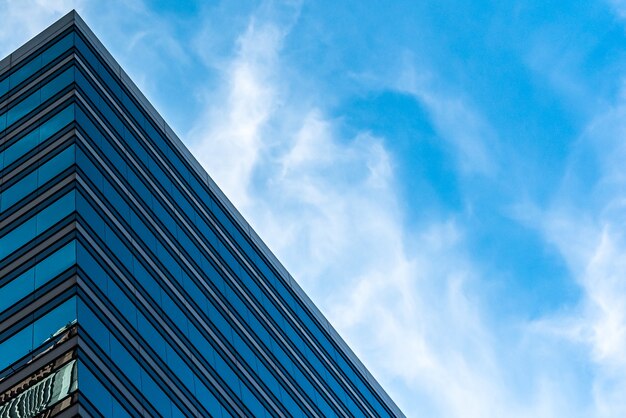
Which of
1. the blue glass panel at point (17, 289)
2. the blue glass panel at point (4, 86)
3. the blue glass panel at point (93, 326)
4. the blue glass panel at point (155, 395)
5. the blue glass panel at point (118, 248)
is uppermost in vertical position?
the blue glass panel at point (4, 86)

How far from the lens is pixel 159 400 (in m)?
44.9

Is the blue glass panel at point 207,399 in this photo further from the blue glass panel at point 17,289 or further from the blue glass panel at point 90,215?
the blue glass panel at point 17,289

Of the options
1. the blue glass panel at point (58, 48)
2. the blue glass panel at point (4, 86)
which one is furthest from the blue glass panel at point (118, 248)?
the blue glass panel at point (4, 86)

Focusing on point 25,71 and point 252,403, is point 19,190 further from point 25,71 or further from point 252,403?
point 252,403

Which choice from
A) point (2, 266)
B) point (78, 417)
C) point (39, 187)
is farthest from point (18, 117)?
point (78, 417)

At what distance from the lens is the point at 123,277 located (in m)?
47.8

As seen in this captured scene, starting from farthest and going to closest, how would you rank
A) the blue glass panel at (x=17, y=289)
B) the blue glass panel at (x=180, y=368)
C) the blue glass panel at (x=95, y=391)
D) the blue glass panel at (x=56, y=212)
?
the blue glass panel at (x=180, y=368), the blue glass panel at (x=56, y=212), the blue glass panel at (x=17, y=289), the blue glass panel at (x=95, y=391)

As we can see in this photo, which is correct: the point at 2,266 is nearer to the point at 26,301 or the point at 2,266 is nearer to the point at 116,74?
the point at 26,301

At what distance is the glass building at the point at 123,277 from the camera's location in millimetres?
A: 41750

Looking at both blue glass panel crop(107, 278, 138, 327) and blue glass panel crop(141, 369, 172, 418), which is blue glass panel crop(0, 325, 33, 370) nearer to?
blue glass panel crop(107, 278, 138, 327)

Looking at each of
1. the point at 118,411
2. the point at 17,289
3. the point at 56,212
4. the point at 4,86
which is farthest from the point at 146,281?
the point at 4,86

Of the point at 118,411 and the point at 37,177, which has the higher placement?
the point at 37,177

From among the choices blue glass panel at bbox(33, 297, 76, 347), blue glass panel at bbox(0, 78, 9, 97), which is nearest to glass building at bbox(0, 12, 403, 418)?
blue glass panel at bbox(33, 297, 76, 347)

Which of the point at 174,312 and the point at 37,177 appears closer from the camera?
the point at 37,177
